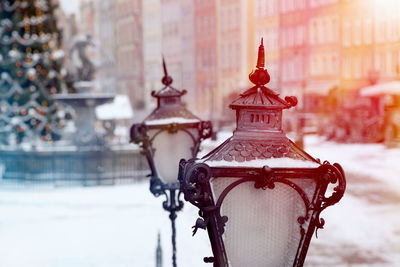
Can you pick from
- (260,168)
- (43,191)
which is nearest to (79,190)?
(43,191)

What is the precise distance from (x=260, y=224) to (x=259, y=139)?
34 cm

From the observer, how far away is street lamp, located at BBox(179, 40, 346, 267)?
123 inches

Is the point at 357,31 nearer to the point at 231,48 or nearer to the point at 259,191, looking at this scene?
the point at 231,48

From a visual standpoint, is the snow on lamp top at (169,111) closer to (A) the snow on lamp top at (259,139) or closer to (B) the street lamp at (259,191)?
(A) the snow on lamp top at (259,139)

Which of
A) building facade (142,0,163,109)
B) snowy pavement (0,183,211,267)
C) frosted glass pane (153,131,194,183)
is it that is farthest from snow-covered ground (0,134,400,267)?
building facade (142,0,163,109)

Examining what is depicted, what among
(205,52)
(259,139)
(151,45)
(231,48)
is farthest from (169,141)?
(151,45)

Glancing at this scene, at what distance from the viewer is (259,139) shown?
325 cm

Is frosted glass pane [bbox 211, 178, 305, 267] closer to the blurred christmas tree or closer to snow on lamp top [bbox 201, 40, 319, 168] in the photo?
snow on lamp top [bbox 201, 40, 319, 168]

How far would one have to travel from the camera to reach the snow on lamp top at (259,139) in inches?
125

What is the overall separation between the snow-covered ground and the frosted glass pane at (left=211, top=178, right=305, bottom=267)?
568cm

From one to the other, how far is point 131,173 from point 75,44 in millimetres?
5432

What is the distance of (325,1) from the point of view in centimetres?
4928

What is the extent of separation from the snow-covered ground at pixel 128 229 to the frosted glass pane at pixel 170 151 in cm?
182

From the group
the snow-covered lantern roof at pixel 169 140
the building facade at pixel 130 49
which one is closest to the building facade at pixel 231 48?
the building facade at pixel 130 49
